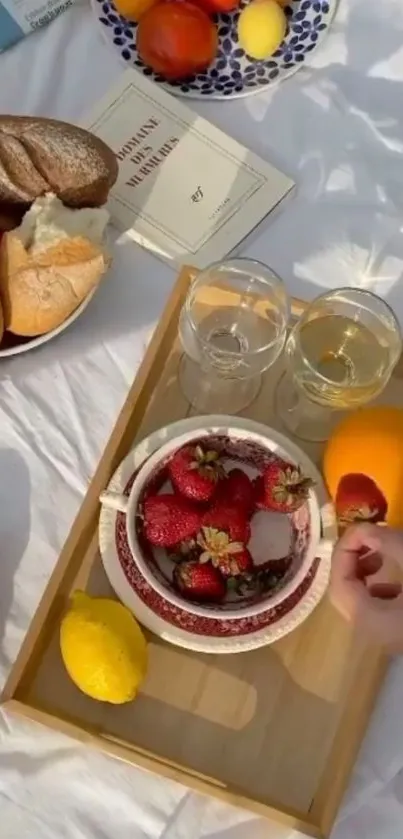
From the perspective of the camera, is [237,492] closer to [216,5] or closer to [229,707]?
[229,707]

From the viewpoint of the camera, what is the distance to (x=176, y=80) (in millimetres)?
750

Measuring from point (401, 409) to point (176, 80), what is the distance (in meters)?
0.31

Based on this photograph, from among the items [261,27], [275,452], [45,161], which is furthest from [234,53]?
[275,452]

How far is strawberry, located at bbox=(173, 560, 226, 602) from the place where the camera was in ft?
1.89

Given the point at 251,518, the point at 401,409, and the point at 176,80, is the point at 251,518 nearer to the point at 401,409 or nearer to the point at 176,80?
the point at 401,409

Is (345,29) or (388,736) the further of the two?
(345,29)

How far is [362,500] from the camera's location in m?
0.58

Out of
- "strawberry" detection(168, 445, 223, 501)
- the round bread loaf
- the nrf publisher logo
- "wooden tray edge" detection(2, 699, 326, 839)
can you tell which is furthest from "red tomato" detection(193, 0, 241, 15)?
"wooden tray edge" detection(2, 699, 326, 839)

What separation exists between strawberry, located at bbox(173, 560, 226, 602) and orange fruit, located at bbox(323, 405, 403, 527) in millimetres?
83

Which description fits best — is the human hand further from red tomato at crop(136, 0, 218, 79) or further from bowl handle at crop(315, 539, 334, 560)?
red tomato at crop(136, 0, 218, 79)

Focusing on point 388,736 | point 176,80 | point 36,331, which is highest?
point 176,80

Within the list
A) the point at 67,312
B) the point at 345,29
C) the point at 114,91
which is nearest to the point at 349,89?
the point at 345,29

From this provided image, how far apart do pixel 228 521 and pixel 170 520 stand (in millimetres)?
33

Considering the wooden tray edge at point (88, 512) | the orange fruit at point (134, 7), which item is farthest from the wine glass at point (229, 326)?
the orange fruit at point (134, 7)
